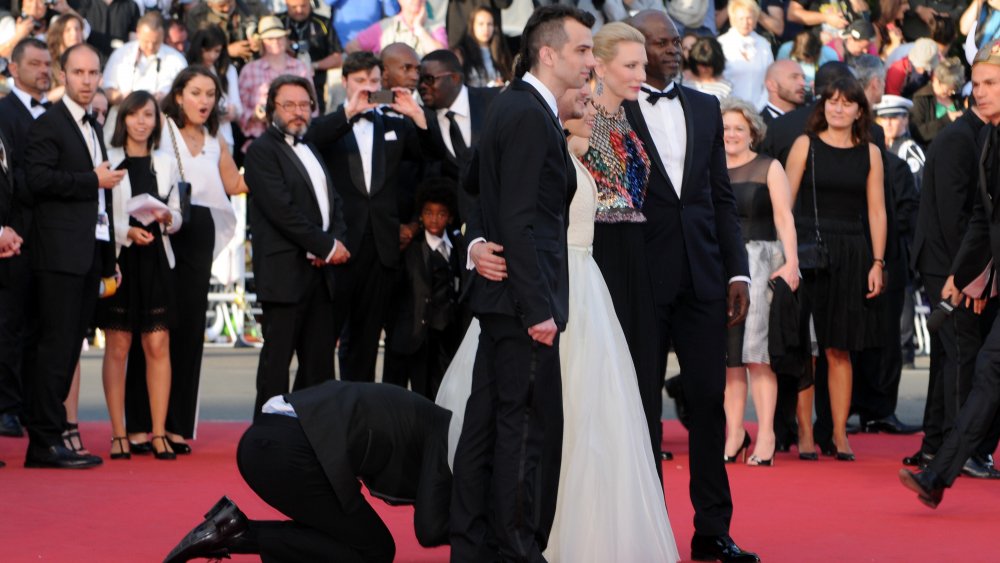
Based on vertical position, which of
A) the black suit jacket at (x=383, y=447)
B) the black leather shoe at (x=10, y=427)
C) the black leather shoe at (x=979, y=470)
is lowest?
the black leather shoe at (x=10, y=427)

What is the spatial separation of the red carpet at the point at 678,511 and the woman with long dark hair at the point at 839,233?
477mm

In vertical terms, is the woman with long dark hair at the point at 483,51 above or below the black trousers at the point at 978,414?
above

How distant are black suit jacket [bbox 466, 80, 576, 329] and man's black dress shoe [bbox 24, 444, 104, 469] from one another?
3721 millimetres

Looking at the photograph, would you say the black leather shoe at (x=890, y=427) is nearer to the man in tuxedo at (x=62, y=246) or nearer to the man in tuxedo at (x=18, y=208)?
the man in tuxedo at (x=62, y=246)

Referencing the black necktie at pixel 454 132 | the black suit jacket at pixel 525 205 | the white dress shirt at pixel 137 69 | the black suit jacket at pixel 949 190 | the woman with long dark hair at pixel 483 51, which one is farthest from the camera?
the woman with long dark hair at pixel 483 51

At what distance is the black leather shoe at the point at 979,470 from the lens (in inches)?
329

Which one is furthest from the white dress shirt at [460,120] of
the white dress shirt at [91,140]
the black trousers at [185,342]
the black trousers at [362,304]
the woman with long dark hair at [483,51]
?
the woman with long dark hair at [483,51]

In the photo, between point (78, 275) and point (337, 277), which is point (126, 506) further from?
point (337, 277)

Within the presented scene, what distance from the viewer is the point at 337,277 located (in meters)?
9.45

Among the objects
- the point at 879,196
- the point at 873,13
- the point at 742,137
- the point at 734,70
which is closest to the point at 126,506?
the point at 742,137

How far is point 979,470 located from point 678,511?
2.06 metres

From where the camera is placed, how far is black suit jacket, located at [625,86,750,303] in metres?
6.10

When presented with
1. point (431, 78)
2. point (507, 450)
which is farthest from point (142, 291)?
point (507, 450)

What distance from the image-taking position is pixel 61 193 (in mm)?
8352
